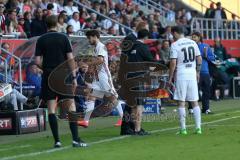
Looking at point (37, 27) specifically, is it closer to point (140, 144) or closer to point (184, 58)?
point (184, 58)

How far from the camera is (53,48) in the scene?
45.1 ft

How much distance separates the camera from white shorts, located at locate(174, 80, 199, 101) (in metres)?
15.6

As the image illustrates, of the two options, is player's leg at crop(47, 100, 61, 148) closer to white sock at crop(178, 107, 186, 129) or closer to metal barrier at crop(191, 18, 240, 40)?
white sock at crop(178, 107, 186, 129)

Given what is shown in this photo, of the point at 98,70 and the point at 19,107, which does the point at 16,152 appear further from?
the point at 19,107

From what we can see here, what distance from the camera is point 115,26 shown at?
29.7 m

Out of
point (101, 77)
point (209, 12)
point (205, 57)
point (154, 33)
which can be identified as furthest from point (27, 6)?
point (209, 12)

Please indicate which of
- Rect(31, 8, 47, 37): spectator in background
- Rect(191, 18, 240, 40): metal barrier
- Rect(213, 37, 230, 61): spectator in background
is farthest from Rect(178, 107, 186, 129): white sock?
Rect(191, 18, 240, 40): metal barrier

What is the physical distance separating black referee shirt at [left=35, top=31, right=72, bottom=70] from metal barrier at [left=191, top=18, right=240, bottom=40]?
2061cm

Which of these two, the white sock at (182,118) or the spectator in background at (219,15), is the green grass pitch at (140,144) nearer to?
the white sock at (182,118)

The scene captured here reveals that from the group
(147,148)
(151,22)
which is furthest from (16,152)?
(151,22)

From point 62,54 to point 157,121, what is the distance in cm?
615

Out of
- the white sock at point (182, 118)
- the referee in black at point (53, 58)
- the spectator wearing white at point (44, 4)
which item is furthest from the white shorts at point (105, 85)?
the spectator wearing white at point (44, 4)

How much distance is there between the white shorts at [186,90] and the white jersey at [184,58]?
0.29 feet

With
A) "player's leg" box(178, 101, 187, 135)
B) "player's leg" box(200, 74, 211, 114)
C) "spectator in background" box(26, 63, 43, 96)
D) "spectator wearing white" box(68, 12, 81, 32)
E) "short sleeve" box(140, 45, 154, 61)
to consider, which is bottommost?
"player's leg" box(178, 101, 187, 135)
